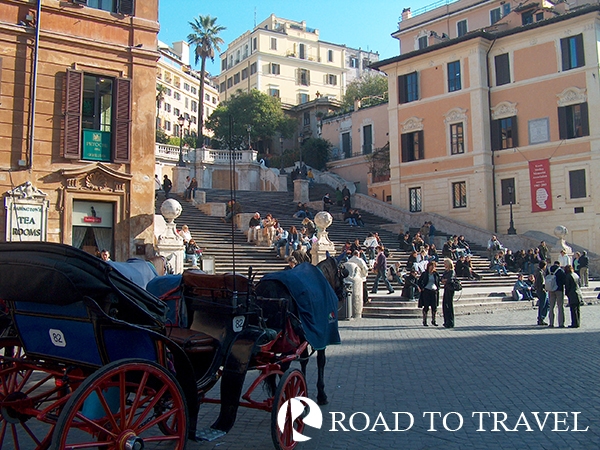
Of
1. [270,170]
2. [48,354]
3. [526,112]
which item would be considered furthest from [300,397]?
[270,170]

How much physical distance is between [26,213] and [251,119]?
41.6 metres

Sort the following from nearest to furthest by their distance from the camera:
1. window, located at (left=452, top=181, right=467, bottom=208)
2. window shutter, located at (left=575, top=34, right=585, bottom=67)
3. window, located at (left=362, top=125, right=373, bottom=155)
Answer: window shutter, located at (left=575, top=34, right=585, bottom=67)
window, located at (left=452, top=181, right=467, bottom=208)
window, located at (left=362, top=125, right=373, bottom=155)

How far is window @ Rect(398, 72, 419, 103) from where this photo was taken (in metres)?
36.2

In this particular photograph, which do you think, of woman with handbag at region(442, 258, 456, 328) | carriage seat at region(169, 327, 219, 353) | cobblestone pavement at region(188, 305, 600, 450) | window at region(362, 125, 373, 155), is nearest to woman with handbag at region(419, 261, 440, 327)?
woman with handbag at region(442, 258, 456, 328)

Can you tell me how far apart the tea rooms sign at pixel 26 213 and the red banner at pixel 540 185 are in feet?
81.4

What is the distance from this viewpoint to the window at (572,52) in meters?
29.7

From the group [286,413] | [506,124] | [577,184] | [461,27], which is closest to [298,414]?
[286,413]

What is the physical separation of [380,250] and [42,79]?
12.6 m

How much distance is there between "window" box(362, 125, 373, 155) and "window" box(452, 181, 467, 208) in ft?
47.0

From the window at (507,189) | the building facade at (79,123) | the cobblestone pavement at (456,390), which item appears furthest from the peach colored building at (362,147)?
the cobblestone pavement at (456,390)

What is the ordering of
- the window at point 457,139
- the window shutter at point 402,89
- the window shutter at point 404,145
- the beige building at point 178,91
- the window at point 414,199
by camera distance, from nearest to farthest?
the window at point 457,139 → the window at point 414,199 → the window shutter at point 404,145 → the window shutter at point 402,89 → the beige building at point 178,91

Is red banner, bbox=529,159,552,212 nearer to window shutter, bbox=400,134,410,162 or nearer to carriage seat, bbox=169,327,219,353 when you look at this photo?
window shutter, bbox=400,134,410,162

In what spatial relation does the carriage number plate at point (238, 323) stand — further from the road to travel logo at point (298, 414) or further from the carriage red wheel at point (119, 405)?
the carriage red wheel at point (119, 405)

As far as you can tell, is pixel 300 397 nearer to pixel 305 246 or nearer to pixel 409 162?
pixel 305 246
